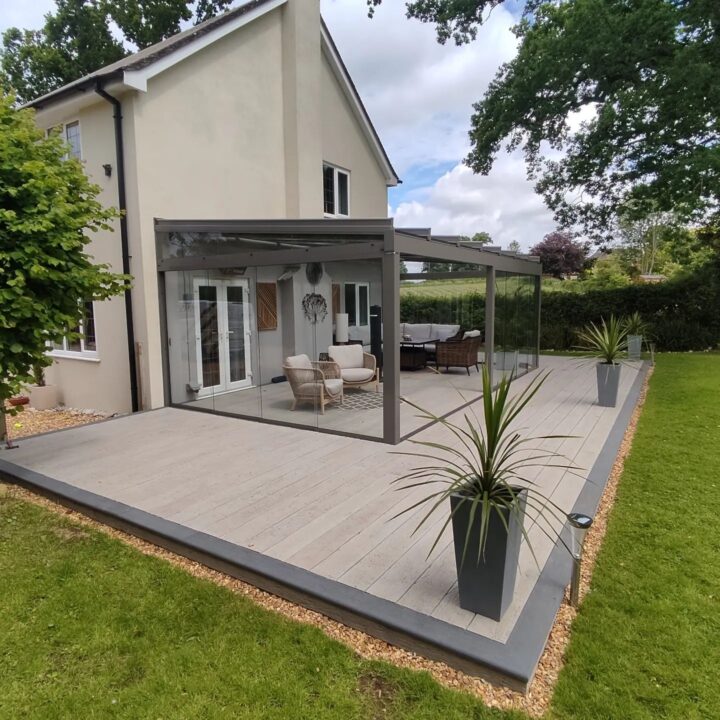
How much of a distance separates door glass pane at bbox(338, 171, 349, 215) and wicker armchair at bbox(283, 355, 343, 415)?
263 inches

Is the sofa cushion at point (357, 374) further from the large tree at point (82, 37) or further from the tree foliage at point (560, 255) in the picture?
the tree foliage at point (560, 255)

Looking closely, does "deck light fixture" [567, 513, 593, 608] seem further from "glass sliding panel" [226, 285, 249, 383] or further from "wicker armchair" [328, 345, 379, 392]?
"glass sliding panel" [226, 285, 249, 383]

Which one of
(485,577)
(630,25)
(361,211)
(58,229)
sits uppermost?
(630,25)

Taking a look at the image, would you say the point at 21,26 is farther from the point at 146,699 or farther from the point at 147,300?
the point at 146,699

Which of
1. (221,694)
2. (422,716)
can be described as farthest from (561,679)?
(221,694)

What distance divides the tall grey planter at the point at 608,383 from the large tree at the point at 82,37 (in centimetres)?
2006

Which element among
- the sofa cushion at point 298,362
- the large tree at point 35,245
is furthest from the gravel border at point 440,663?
the sofa cushion at point 298,362

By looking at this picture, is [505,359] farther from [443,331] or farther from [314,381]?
[314,381]

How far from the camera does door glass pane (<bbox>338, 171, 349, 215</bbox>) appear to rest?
12.9 m

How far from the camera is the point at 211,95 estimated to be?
8.65 m

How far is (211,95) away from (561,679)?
962cm

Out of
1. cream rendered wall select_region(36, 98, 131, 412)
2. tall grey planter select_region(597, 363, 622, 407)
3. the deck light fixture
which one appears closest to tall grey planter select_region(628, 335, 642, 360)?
tall grey planter select_region(597, 363, 622, 407)

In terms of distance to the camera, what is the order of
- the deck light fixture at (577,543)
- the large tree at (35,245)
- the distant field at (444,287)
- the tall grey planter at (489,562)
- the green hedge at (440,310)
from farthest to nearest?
the green hedge at (440,310) → the distant field at (444,287) → the large tree at (35,245) → the deck light fixture at (577,543) → the tall grey planter at (489,562)

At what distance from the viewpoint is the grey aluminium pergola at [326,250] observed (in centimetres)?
583
